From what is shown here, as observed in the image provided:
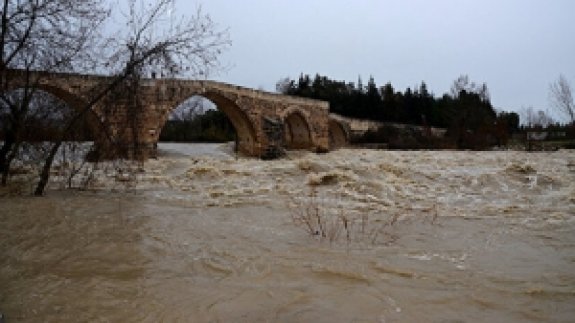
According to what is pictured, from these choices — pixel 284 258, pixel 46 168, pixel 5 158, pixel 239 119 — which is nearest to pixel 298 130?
pixel 239 119

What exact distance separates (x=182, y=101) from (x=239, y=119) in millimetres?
3769

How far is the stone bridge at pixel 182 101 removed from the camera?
313 inches

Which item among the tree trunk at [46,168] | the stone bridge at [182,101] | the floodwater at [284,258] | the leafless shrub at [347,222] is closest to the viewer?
the floodwater at [284,258]

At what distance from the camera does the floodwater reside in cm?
293

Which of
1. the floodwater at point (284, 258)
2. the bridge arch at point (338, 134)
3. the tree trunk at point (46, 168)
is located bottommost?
the floodwater at point (284, 258)

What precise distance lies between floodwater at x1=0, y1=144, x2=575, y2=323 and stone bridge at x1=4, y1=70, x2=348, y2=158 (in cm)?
127

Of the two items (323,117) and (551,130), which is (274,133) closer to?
(323,117)

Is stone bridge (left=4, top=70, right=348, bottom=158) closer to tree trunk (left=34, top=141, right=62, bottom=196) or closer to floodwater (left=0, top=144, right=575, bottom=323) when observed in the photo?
tree trunk (left=34, top=141, right=62, bottom=196)

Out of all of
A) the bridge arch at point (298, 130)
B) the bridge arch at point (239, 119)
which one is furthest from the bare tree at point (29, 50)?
the bridge arch at point (298, 130)

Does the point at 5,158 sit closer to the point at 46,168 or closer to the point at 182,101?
the point at 46,168

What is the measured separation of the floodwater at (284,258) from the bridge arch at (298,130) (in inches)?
712

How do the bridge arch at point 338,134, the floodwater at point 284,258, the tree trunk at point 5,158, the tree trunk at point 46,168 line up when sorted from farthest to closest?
1. the bridge arch at point 338,134
2. the tree trunk at point 5,158
3. the tree trunk at point 46,168
4. the floodwater at point 284,258

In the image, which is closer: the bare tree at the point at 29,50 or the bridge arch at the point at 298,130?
the bare tree at the point at 29,50

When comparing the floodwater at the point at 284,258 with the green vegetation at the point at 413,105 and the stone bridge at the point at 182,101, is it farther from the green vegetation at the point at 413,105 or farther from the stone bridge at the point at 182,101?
the green vegetation at the point at 413,105
